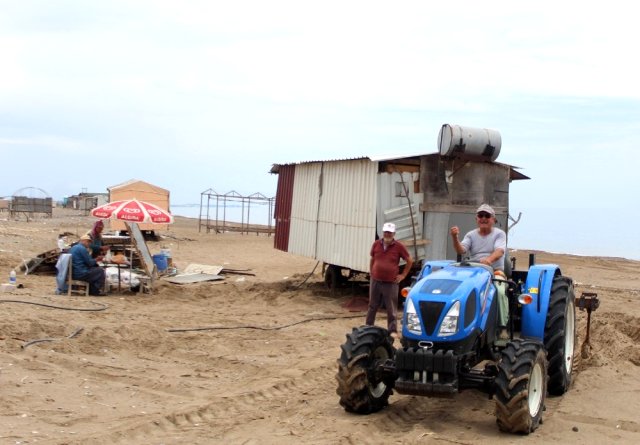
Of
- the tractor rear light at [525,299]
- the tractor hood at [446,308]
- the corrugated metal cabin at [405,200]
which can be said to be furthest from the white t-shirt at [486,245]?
the corrugated metal cabin at [405,200]

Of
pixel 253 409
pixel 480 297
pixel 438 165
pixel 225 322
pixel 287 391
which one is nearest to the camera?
pixel 480 297

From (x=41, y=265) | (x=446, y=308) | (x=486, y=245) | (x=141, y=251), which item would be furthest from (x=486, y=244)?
(x=41, y=265)

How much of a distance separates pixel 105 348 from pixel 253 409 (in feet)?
10.4

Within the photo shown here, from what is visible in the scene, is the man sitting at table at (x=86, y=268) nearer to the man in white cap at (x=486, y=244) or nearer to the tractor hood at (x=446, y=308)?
the man in white cap at (x=486, y=244)

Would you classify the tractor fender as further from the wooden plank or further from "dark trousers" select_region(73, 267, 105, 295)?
the wooden plank

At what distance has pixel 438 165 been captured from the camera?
49.0 ft

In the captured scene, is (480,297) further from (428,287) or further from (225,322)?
(225,322)

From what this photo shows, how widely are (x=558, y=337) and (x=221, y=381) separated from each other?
3.72m

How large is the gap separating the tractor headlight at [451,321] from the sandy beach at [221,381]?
34.1 inches

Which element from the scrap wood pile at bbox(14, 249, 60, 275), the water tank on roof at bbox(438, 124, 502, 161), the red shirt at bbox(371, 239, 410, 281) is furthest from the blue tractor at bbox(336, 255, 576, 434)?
the scrap wood pile at bbox(14, 249, 60, 275)

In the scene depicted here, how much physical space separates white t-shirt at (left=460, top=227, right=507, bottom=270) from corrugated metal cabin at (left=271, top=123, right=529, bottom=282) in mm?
6079

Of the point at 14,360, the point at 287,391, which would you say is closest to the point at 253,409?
the point at 287,391

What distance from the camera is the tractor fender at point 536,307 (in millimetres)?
7859

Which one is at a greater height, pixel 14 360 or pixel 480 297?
pixel 480 297
